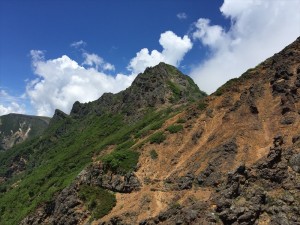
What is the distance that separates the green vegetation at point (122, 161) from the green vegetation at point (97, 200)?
12.1 ft

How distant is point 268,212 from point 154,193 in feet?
51.3

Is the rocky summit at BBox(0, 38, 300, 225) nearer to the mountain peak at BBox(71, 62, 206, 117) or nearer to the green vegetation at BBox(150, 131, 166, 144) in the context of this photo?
the green vegetation at BBox(150, 131, 166, 144)

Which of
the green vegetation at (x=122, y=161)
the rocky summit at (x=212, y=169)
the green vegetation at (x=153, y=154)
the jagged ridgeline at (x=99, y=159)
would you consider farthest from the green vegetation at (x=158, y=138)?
the green vegetation at (x=122, y=161)

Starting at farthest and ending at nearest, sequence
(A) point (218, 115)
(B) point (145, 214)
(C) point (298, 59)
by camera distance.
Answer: (A) point (218, 115)
(C) point (298, 59)
(B) point (145, 214)

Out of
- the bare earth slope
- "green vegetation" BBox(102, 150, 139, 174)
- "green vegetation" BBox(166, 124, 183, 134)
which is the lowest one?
the bare earth slope

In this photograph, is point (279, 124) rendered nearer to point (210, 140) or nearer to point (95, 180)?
point (210, 140)

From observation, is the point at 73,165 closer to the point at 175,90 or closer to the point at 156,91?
the point at 156,91

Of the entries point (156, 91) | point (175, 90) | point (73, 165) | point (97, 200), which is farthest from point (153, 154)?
point (175, 90)

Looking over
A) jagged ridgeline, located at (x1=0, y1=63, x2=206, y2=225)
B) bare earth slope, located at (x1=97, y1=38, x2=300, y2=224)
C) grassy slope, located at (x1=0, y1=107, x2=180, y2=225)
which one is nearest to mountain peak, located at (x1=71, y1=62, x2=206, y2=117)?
jagged ridgeline, located at (x1=0, y1=63, x2=206, y2=225)

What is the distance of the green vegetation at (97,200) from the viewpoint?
46094 mm

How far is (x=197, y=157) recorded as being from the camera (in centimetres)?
4722

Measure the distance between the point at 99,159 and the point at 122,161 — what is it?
7.32 meters

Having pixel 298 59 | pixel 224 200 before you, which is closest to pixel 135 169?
pixel 224 200

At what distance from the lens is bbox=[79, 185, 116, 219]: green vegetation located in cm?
4609
